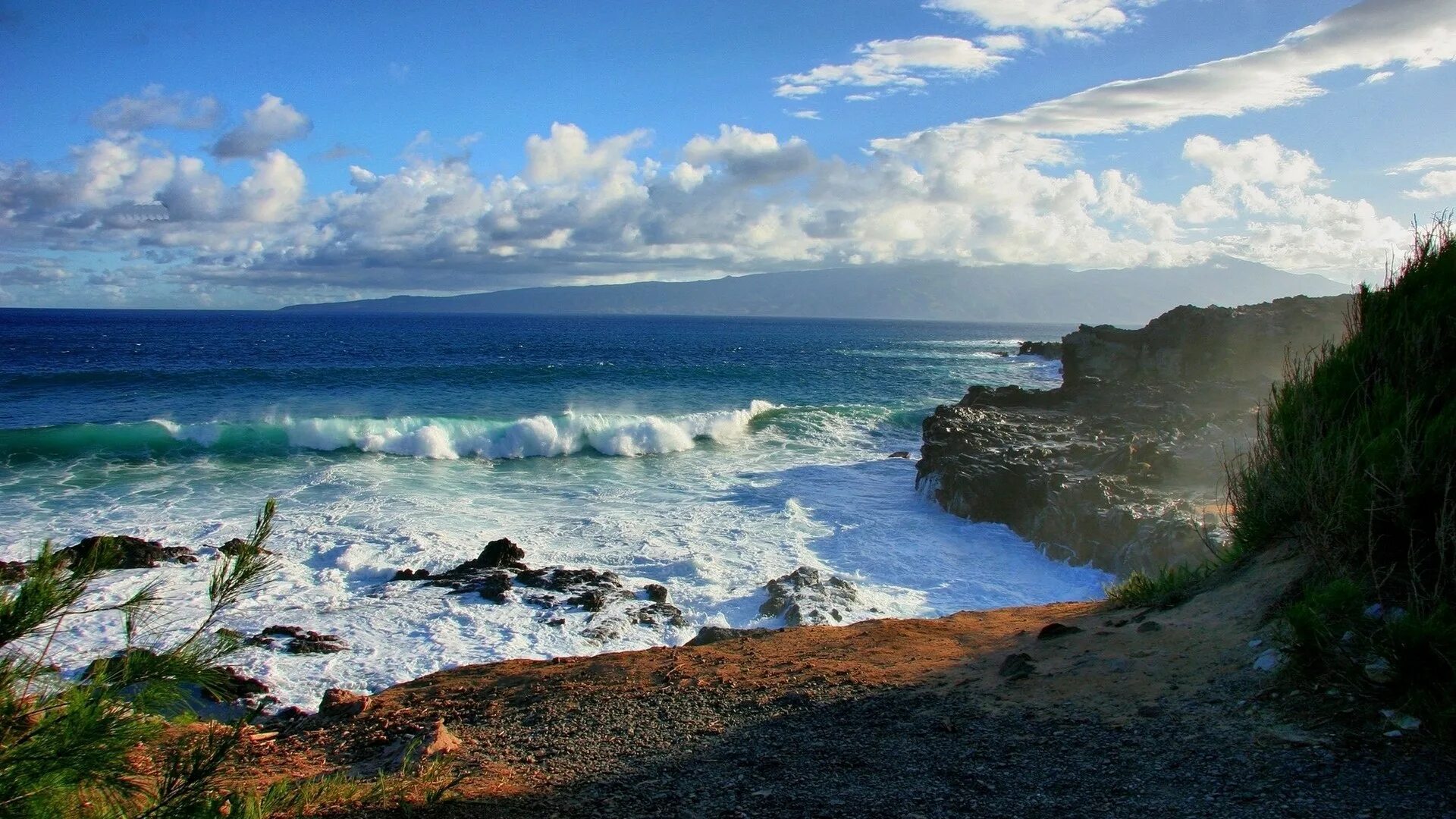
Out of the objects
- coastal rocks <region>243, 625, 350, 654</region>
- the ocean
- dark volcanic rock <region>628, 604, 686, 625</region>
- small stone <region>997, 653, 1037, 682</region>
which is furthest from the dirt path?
the ocean

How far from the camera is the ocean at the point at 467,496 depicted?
39.4 feet

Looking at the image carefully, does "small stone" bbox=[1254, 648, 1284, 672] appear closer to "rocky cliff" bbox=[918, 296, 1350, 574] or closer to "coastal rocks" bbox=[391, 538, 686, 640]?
"rocky cliff" bbox=[918, 296, 1350, 574]

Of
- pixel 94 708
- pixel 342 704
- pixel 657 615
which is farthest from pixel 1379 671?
pixel 657 615

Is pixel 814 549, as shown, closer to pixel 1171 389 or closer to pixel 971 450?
pixel 971 450

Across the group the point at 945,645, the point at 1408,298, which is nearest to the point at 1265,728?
the point at 945,645

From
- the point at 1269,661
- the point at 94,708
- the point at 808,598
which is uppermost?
the point at 94,708

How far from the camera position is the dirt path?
177 inches

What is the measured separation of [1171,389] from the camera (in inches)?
1132

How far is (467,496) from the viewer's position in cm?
2078

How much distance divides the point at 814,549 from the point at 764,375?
38.6m

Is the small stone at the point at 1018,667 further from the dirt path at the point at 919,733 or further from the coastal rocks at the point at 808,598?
the coastal rocks at the point at 808,598

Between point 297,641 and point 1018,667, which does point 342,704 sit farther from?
point 1018,667

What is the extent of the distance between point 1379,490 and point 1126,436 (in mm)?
17928

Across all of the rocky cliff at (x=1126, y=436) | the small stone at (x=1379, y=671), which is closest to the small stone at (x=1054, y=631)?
the rocky cliff at (x=1126, y=436)
